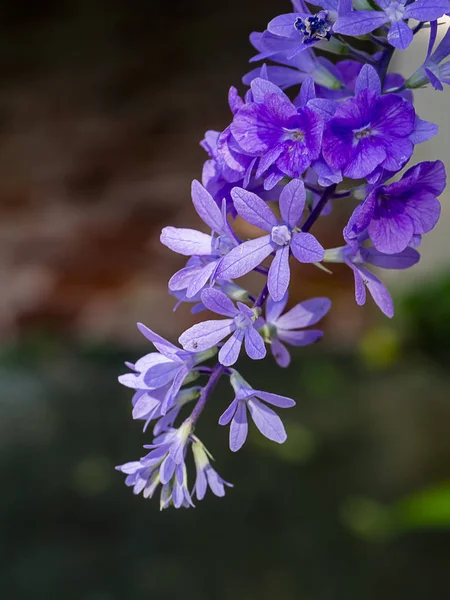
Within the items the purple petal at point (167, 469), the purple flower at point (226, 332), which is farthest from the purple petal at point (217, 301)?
the purple petal at point (167, 469)

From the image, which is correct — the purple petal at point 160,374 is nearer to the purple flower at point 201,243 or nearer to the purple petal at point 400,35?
the purple flower at point 201,243

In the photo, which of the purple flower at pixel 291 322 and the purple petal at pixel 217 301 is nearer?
the purple petal at pixel 217 301

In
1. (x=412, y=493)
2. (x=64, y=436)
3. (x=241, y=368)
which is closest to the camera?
(x=412, y=493)

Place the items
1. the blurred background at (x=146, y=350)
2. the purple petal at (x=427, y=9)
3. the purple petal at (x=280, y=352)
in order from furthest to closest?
the blurred background at (x=146, y=350) → the purple petal at (x=280, y=352) → the purple petal at (x=427, y=9)

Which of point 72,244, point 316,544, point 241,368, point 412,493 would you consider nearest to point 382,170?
point 316,544

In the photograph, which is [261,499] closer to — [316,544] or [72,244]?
[316,544]
